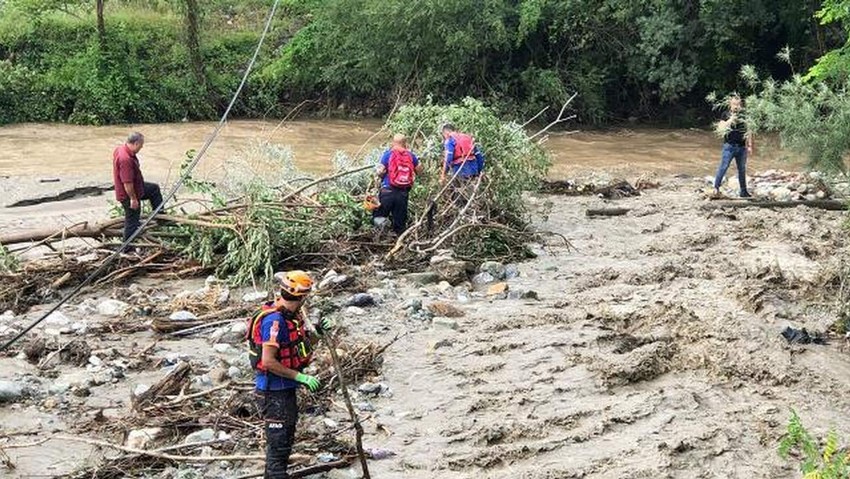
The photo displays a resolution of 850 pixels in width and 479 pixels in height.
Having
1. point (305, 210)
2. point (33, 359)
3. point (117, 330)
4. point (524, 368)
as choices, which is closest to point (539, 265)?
point (305, 210)

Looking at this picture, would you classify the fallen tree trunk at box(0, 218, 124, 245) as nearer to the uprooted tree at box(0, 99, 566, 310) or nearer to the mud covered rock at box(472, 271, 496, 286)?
the uprooted tree at box(0, 99, 566, 310)

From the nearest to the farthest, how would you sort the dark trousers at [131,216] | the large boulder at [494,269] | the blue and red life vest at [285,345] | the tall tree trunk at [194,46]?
the blue and red life vest at [285,345] → the large boulder at [494,269] → the dark trousers at [131,216] → the tall tree trunk at [194,46]

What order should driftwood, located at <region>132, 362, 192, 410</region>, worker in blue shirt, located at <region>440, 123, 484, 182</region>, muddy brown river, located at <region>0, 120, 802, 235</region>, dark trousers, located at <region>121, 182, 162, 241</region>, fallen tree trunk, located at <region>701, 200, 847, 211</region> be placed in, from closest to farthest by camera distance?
driftwood, located at <region>132, 362, 192, 410</region>, dark trousers, located at <region>121, 182, 162, 241</region>, worker in blue shirt, located at <region>440, 123, 484, 182</region>, fallen tree trunk, located at <region>701, 200, 847, 211</region>, muddy brown river, located at <region>0, 120, 802, 235</region>

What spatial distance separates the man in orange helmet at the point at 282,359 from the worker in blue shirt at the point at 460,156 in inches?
223

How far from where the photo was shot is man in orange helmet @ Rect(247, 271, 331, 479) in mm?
4703

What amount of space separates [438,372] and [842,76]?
7937mm

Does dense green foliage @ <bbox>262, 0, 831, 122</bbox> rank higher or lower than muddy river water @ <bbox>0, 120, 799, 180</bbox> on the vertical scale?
higher

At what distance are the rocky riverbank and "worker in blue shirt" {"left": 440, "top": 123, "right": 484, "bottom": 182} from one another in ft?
4.45

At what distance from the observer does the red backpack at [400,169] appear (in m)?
9.98

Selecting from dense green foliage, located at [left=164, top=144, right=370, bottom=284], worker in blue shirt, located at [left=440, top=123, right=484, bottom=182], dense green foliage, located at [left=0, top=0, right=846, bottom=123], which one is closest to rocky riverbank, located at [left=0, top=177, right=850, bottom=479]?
dense green foliage, located at [left=164, top=144, right=370, bottom=284]

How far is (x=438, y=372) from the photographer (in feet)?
22.1

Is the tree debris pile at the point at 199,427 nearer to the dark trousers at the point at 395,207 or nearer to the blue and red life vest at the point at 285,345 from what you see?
the blue and red life vest at the point at 285,345

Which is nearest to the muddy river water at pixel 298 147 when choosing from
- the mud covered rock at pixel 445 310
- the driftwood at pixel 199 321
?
the mud covered rock at pixel 445 310

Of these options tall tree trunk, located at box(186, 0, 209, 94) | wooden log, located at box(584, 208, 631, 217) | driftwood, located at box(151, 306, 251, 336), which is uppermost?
tall tree trunk, located at box(186, 0, 209, 94)
